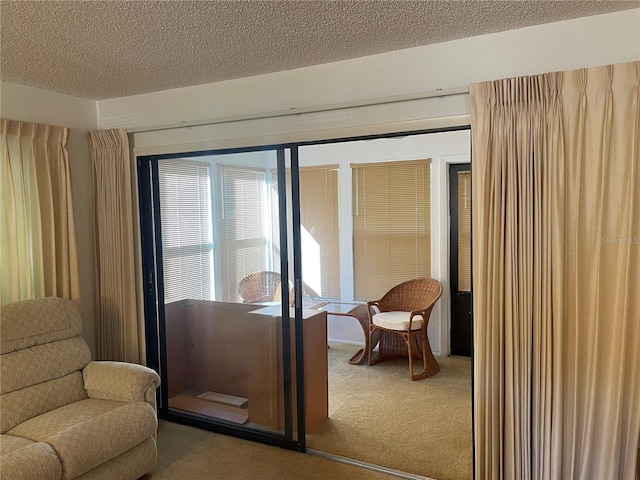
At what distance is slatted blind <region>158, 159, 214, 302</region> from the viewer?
142 inches

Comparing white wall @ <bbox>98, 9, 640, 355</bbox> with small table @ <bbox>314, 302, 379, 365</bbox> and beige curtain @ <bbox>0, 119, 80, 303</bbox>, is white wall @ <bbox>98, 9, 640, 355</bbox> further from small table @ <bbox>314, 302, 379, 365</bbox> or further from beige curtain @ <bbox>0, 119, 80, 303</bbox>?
small table @ <bbox>314, 302, 379, 365</bbox>

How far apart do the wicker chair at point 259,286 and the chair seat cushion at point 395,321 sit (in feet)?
5.88

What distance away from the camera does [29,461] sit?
234 centimetres

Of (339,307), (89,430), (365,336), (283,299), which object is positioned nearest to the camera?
(89,430)

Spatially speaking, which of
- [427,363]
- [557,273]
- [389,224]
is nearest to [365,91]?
[557,273]

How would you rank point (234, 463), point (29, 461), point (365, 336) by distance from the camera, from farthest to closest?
point (365, 336) → point (234, 463) → point (29, 461)

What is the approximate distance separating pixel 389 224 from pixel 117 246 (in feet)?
9.25

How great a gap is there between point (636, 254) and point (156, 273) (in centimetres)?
314

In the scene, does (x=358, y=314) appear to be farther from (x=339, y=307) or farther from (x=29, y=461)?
(x=29, y=461)

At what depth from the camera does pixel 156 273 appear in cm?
387

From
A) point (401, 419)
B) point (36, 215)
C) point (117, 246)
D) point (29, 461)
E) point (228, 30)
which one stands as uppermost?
point (228, 30)

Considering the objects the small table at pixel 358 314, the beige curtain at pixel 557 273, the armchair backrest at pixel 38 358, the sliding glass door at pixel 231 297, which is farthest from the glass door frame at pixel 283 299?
the small table at pixel 358 314

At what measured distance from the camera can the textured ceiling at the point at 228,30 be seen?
2160mm

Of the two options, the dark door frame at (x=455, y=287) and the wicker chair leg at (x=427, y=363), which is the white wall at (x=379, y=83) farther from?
the wicker chair leg at (x=427, y=363)
